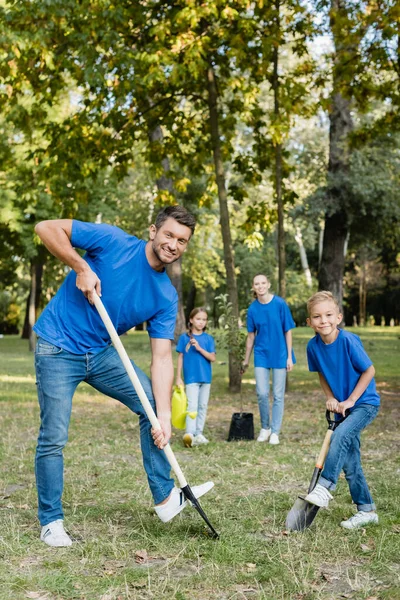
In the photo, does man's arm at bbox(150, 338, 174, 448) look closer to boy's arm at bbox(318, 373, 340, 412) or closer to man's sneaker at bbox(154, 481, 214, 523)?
man's sneaker at bbox(154, 481, 214, 523)

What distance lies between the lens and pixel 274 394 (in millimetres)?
8234

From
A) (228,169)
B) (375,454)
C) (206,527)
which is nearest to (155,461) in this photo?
(206,527)

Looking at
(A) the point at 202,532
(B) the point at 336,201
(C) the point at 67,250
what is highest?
(B) the point at 336,201

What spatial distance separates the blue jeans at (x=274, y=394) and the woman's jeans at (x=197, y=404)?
607 mm

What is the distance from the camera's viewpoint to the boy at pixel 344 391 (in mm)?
4680

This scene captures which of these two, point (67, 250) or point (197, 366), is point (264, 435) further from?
point (67, 250)

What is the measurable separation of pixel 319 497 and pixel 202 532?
756mm

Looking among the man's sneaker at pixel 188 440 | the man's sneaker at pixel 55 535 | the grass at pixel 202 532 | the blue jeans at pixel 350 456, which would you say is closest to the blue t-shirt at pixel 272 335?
the grass at pixel 202 532

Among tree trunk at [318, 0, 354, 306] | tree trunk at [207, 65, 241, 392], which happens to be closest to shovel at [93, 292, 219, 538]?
tree trunk at [207, 65, 241, 392]

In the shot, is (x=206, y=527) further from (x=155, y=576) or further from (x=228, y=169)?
(x=228, y=169)

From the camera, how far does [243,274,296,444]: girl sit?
817cm

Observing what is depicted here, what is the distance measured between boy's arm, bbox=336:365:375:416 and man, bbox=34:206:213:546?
1.11m

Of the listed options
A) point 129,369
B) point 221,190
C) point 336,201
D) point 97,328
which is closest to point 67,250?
point 97,328

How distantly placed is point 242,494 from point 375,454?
2.09 meters
